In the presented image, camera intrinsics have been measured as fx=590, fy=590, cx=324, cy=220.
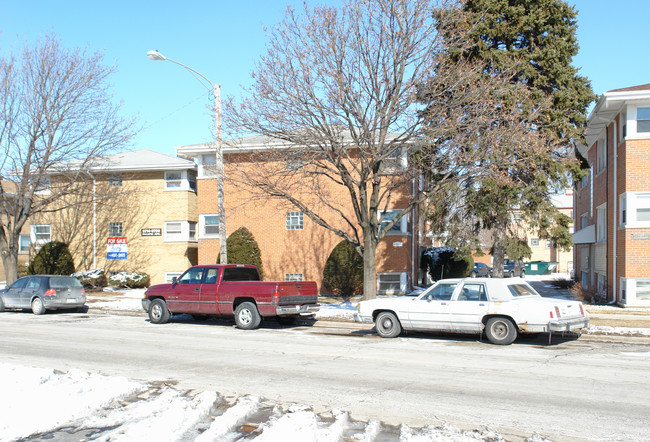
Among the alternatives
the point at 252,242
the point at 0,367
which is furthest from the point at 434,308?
the point at 252,242

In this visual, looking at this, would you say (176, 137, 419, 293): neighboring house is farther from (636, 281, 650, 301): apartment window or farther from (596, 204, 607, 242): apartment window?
(636, 281, 650, 301): apartment window

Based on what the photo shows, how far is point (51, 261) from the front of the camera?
3067 centimetres

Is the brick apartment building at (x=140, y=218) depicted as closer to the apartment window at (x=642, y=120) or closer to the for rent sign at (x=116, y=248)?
the for rent sign at (x=116, y=248)

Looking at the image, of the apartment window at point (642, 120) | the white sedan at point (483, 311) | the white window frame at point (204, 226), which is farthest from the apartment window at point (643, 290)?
the white window frame at point (204, 226)

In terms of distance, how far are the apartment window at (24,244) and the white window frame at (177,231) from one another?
10452 mm

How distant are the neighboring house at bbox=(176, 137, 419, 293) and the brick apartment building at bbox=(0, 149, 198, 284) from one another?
2.54 m

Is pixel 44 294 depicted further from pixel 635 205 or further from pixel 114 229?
pixel 635 205

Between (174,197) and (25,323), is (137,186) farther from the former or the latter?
(25,323)

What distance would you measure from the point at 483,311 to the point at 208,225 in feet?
60.5

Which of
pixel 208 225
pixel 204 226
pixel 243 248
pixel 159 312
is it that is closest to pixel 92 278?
pixel 204 226

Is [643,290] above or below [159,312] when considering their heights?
above

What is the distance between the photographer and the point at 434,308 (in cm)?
1326

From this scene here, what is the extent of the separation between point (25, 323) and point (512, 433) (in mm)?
16052

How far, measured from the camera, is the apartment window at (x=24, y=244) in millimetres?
35375
